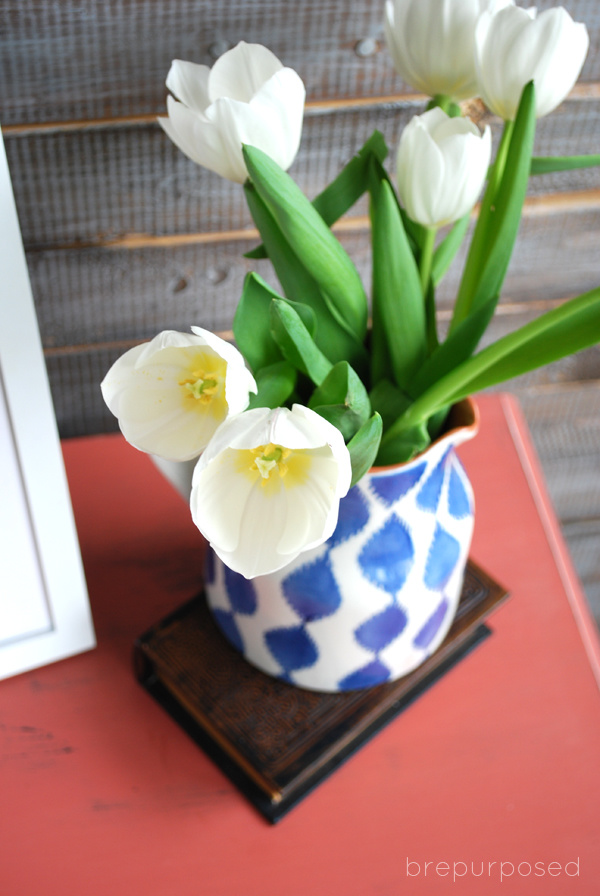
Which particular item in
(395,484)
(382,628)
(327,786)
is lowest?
(327,786)

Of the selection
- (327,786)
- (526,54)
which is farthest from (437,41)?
(327,786)

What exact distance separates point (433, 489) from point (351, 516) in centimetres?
6

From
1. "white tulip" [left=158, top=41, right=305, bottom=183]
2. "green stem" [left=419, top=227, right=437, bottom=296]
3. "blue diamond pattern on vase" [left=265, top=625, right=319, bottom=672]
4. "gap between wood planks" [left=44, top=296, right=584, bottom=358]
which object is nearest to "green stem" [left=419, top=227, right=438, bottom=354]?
"green stem" [left=419, top=227, right=437, bottom=296]

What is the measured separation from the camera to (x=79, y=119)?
0.62m

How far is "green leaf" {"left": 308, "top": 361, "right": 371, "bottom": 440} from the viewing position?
404 millimetres

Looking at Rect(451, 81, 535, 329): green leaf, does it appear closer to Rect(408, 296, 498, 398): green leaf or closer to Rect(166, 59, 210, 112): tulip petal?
Rect(408, 296, 498, 398): green leaf

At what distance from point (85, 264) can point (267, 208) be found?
31 cm

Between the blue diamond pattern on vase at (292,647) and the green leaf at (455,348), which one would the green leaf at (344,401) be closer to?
the green leaf at (455,348)

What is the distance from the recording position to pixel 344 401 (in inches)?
16.3

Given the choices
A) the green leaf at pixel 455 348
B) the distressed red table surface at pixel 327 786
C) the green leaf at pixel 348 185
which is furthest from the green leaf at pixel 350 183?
the distressed red table surface at pixel 327 786

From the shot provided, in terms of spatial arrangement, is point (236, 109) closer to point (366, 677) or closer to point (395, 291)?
point (395, 291)

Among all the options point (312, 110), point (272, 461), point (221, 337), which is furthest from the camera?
point (221, 337)

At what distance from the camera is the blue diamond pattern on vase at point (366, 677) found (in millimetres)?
570

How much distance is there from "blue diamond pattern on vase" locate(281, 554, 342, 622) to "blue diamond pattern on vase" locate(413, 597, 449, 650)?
9 centimetres
